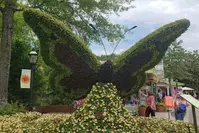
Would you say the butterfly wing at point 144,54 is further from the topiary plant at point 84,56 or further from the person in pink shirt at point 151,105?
the person in pink shirt at point 151,105

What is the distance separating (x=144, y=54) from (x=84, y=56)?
161 centimetres

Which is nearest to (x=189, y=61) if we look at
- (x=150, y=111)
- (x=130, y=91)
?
(x=150, y=111)

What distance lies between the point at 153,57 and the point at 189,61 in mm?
40654

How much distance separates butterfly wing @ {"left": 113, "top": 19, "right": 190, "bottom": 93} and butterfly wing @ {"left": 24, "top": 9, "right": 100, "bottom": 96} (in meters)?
0.70

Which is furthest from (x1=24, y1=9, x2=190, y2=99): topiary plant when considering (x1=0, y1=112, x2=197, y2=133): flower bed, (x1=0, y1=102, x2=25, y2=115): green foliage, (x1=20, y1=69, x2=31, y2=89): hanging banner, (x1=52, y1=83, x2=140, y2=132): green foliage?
(x1=20, y1=69, x2=31, y2=89): hanging banner

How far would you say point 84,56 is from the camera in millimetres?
6586

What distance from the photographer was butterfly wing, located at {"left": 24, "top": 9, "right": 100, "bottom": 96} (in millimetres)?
6281

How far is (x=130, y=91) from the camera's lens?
23.9ft

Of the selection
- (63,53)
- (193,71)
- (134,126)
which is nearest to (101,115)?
(134,126)

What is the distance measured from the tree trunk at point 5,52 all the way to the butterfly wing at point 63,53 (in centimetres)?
549

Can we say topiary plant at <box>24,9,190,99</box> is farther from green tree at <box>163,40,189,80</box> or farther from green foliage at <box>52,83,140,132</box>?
green tree at <box>163,40,189,80</box>

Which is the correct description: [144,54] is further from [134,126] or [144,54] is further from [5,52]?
[5,52]

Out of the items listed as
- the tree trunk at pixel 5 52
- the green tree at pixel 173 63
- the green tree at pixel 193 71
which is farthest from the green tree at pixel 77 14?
the green tree at pixel 193 71

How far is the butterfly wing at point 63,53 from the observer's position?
247 inches
